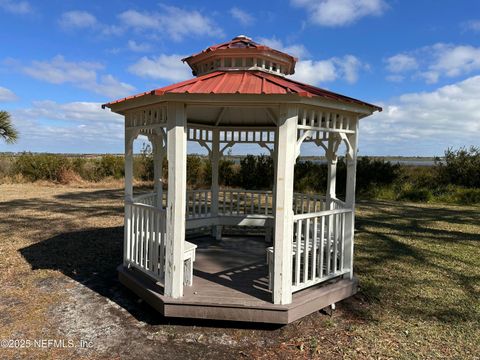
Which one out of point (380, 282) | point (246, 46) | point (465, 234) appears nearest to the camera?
point (246, 46)

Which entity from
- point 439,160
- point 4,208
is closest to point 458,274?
point 4,208

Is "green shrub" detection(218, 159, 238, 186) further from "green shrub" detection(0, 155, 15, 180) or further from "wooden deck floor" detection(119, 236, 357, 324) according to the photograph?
"wooden deck floor" detection(119, 236, 357, 324)

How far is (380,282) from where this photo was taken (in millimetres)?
5621

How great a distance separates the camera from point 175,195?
412 centimetres

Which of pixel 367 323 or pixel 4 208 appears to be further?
pixel 4 208

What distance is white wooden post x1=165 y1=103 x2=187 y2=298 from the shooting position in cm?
407

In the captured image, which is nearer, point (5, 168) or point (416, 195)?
point (416, 195)

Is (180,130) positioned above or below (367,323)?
above

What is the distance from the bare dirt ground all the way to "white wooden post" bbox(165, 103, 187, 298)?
53cm

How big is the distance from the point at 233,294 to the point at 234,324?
326 mm

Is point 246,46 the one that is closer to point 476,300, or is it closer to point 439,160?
point 476,300

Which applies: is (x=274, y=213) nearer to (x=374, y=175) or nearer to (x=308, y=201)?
(x=308, y=201)

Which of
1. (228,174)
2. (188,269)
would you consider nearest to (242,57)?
(188,269)

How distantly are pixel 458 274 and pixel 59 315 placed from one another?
5.99 m
